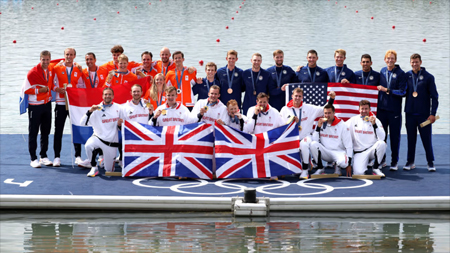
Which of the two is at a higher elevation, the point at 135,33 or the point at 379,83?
the point at 135,33

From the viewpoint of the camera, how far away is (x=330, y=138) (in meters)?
11.0

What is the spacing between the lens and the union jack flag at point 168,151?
1058cm

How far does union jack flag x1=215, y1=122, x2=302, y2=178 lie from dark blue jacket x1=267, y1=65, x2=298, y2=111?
129cm

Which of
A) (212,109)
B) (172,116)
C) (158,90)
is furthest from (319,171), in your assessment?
(158,90)

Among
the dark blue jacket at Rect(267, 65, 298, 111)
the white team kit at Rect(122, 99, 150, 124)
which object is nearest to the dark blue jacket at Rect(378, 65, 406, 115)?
the dark blue jacket at Rect(267, 65, 298, 111)

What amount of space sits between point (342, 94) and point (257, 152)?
217 centimetres

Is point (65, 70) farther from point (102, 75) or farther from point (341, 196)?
point (341, 196)

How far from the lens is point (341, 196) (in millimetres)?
9523

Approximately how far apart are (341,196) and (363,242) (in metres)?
1.68

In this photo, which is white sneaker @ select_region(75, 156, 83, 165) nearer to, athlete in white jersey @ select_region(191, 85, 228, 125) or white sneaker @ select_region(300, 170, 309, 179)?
athlete in white jersey @ select_region(191, 85, 228, 125)

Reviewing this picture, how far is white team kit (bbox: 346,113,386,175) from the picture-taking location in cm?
1086

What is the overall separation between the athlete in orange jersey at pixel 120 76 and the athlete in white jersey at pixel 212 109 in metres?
1.61

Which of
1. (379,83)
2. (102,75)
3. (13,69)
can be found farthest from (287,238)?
(13,69)

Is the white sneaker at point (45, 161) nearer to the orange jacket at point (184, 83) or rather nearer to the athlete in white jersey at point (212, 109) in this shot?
the orange jacket at point (184, 83)
